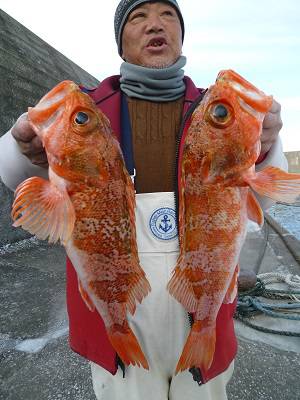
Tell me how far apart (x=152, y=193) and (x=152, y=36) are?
1.11m

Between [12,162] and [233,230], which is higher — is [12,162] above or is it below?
above

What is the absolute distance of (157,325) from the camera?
194 cm

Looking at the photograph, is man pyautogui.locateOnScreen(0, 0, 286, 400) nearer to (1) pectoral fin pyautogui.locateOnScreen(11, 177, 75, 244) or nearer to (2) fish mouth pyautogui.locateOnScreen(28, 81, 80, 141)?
(2) fish mouth pyautogui.locateOnScreen(28, 81, 80, 141)

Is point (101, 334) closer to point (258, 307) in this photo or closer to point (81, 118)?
point (81, 118)

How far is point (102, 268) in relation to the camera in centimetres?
167

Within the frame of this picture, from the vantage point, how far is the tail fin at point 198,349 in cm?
164

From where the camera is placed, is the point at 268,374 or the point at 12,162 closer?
the point at 12,162

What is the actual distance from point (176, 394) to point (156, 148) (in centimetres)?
156

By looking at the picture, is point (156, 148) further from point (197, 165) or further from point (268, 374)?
point (268, 374)

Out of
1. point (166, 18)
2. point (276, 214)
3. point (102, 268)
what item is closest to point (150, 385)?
point (102, 268)

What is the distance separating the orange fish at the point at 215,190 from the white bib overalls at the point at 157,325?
247 mm

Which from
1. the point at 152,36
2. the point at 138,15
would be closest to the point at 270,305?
the point at 152,36

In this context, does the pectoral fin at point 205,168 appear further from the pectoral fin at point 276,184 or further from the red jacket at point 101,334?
the red jacket at point 101,334

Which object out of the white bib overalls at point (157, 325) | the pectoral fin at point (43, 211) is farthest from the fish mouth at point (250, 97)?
the pectoral fin at point (43, 211)
